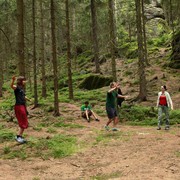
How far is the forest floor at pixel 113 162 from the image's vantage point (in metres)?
6.67

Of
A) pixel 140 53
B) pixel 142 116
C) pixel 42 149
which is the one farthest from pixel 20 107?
pixel 140 53

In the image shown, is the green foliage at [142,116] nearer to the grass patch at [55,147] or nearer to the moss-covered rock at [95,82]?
the grass patch at [55,147]

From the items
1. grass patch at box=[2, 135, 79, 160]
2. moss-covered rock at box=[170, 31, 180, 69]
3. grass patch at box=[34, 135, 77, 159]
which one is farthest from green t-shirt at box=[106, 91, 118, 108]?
moss-covered rock at box=[170, 31, 180, 69]

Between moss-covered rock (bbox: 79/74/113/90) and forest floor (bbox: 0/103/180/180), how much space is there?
54.1ft

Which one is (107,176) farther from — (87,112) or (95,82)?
(95,82)

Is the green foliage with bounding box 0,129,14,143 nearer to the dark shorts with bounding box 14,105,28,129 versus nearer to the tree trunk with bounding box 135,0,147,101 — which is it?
the dark shorts with bounding box 14,105,28,129

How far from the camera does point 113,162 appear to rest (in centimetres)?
775

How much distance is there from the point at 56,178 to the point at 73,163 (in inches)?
49.9

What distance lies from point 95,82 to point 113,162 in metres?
20.3

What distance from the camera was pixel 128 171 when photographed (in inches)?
269

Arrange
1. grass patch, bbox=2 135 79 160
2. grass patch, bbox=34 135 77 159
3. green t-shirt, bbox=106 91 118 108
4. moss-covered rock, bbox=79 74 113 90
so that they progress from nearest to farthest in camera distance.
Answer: grass patch, bbox=2 135 79 160 < grass patch, bbox=34 135 77 159 < green t-shirt, bbox=106 91 118 108 < moss-covered rock, bbox=79 74 113 90

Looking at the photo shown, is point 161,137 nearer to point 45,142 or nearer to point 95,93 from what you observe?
A: point 45,142

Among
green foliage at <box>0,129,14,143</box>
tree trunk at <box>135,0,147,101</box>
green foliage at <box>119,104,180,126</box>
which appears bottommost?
green foliage at <box>119,104,180,126</box>

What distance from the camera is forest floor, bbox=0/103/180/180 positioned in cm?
667
